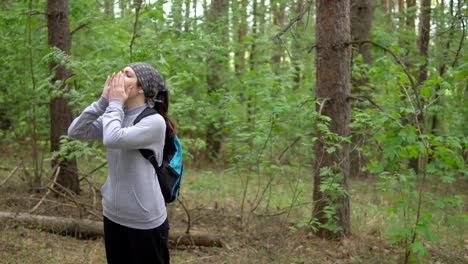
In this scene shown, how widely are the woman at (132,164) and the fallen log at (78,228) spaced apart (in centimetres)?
317

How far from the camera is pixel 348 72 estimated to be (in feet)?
21.3

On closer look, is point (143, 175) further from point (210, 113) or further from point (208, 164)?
point (208, 164)

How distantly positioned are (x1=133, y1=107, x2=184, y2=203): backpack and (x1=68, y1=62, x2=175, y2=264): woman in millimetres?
42

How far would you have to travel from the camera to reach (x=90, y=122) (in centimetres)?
329

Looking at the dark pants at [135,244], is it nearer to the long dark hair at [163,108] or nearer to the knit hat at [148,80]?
the long dark hair at [163,108]

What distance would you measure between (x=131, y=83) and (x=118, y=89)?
4.1 inches

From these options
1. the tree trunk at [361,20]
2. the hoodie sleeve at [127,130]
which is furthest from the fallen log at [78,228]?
the tree trunk at [361,20]

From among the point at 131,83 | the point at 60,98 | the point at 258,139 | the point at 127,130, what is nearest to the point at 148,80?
the point at 131,83

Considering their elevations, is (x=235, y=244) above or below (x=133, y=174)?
below

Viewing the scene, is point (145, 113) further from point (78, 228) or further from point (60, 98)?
point (60, 98)

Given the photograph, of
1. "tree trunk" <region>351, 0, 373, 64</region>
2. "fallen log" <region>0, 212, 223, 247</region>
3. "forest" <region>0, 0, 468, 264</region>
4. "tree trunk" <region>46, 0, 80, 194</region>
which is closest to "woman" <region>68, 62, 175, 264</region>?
"forest" <region>0, 0, 468, 264</region>

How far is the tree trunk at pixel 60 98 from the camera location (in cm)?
742

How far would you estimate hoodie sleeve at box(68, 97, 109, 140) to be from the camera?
10.6 feet

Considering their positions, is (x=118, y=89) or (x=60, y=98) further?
(x=60, y=98)
